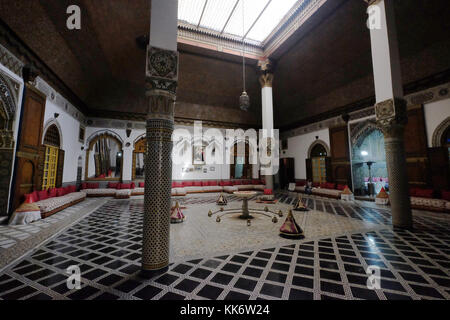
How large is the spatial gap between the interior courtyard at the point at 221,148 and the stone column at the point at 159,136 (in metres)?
0.02

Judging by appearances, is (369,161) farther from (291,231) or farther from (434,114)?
(291,231)

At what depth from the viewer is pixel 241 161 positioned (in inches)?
519

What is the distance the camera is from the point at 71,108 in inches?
323

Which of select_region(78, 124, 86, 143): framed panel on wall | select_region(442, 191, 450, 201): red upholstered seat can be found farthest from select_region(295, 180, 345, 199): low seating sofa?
select_region(78, 124, 86, 143): framed panel on wall

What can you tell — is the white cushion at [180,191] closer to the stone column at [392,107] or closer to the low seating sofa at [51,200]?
the low seating sofa at [51,200]

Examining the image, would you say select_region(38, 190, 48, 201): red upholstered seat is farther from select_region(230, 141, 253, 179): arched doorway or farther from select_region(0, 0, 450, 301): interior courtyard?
select_region(230, 141, 253, 179): arched doorway

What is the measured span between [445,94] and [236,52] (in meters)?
7.70

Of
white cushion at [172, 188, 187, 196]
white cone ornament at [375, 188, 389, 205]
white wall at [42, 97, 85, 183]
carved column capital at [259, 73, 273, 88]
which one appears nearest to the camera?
white wall at [42, 97, 85, 183]

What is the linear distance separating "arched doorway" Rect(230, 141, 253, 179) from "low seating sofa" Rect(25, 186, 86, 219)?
28.0 feet

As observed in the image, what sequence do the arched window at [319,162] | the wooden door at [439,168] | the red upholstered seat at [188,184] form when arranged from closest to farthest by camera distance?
the wooden door at [439,168]
the arched window at [319,162]
the red upholstered seat at [188,184]

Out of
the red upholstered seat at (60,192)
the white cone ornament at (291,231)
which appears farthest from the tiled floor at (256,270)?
the red upholstered seat at (60,192)

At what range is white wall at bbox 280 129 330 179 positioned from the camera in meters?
11.6

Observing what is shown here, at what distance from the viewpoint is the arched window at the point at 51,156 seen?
6.78m
